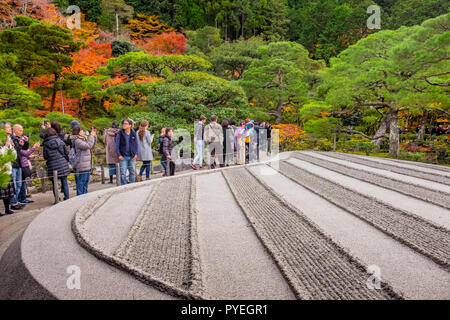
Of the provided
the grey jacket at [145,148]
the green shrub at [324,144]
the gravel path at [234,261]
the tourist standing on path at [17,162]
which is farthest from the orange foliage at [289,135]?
the tourist standing on path at [17,162]

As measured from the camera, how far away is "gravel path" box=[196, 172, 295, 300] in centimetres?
163

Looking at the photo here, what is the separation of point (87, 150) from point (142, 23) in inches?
895

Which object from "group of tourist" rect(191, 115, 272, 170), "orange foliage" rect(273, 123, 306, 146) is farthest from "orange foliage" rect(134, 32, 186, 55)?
"group of tourist" rect(191, 115, 272, 170)

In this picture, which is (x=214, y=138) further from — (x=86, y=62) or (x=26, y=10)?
(x=26, y=10)

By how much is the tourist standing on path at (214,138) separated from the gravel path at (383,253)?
307 centimetres

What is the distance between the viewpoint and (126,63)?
373 inches

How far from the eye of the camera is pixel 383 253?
2.09 m

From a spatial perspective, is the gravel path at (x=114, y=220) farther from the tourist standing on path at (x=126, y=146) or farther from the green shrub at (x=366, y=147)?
the green shrub at (x=366, y=147)

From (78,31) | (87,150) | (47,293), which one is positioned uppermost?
(78,31)

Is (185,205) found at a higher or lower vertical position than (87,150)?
lower

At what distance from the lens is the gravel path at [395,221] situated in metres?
2.11

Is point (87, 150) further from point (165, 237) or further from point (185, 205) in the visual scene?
point (165, 237)

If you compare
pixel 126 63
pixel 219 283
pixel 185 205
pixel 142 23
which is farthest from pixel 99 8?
pixel 219 283

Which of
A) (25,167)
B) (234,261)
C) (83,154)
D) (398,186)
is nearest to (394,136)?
(398,186)
